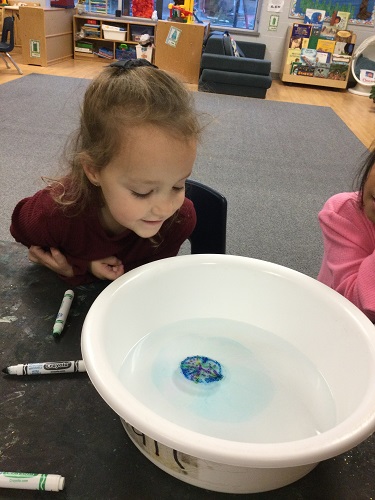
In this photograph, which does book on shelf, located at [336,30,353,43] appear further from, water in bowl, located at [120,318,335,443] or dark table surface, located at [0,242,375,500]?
dark table surface, located at [0,242,375,500]

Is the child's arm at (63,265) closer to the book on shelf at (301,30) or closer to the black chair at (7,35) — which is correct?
the black chair at (7,35)

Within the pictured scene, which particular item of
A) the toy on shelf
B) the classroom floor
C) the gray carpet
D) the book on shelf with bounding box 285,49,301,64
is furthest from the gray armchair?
the book on shelf with bounding box 285,49,301,64

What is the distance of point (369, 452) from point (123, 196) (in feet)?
1.66

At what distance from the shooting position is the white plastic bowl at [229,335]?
38 cm

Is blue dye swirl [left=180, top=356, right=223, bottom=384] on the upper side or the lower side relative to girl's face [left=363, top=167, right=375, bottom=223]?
lower

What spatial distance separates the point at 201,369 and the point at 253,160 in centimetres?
259

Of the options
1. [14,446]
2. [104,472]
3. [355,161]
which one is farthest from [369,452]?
[355,161]

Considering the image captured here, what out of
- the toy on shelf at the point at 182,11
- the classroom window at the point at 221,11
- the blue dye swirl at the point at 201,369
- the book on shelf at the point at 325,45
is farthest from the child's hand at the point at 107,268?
the classroom window at the point at 221,11

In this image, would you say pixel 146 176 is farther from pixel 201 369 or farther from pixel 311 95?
pixel 311 95

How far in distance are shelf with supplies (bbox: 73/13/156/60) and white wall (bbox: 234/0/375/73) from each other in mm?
1370

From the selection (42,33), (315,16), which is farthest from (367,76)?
(42,33)

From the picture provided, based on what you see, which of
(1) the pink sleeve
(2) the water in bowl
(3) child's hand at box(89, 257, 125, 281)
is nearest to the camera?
(2) the water in bowl

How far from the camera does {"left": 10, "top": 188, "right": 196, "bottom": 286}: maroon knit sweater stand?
830 millimetres

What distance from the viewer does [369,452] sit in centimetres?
52
